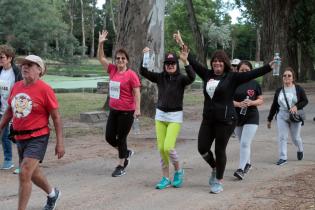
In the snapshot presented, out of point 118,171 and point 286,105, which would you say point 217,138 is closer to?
point 118,171

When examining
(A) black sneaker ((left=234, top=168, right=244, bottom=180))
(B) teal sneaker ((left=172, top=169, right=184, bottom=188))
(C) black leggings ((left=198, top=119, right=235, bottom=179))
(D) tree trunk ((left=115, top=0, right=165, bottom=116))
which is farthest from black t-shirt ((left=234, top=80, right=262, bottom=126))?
(D) tree trunk ((left=115, top=0, right=165, bottom=116))

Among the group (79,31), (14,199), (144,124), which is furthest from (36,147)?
(79,31)

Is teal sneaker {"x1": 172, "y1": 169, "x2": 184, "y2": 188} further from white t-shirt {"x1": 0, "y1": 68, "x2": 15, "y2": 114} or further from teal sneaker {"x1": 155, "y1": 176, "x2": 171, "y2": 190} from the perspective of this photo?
white t-shirt {"x1": 0, "y1": 68, "x2": 15, "y2": 114}

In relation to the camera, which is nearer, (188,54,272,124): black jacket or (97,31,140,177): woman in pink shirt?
(188,54,272,124): black jacket

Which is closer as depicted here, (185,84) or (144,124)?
(185,84)

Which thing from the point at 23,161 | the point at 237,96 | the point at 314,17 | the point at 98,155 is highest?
the point at 314,17

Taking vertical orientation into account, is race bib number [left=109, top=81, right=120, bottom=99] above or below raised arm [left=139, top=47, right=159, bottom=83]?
below

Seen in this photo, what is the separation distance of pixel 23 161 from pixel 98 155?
4.28 metres

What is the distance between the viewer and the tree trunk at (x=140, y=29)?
48.5 feet

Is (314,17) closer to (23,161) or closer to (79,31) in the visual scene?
(23,161)

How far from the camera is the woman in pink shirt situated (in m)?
8.01

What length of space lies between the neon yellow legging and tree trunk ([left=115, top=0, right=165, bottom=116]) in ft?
25.2

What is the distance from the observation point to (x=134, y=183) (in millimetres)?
7730

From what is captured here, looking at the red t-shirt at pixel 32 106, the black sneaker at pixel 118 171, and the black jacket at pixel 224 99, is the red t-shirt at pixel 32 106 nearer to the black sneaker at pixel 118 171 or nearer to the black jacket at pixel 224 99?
the black jacket at pixel 224 99
